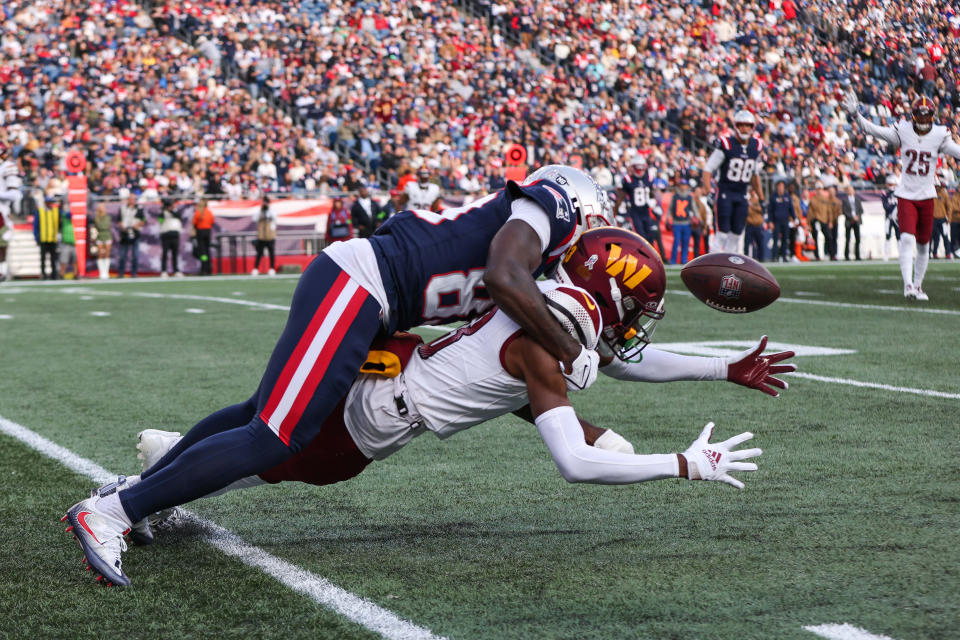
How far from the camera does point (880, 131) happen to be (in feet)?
38.2

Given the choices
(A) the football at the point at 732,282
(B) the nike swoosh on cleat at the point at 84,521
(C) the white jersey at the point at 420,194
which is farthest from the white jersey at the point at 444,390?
(C) the white jersey at the point at 420,194

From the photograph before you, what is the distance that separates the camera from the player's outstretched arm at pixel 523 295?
3.09m

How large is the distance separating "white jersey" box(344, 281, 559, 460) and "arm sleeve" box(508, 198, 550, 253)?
0.44 ft

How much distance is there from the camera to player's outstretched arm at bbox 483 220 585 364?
3090 millimetres

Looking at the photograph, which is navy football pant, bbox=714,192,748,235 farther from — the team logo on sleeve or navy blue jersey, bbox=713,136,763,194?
the team logo on sleeve

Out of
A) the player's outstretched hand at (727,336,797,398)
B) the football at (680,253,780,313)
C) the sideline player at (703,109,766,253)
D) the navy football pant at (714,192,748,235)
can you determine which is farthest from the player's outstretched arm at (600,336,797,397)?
the navy football pant at (714,192,748,235)

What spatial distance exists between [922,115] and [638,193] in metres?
7.49

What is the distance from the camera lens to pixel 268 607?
2.92m

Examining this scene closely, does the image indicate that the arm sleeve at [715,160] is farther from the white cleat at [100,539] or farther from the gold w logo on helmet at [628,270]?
the white cleat at [100,539]

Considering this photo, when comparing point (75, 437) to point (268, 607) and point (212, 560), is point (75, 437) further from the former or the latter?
point (268, 607)

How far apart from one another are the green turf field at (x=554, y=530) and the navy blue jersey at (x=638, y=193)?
11.8 meters

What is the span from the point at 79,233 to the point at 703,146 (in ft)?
47.6

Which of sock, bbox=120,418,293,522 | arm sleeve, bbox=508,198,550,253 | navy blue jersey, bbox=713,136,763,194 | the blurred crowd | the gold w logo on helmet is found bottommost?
sock, bbox=120,418,293,522

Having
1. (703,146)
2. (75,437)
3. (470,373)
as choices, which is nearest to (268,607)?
(470,373)
